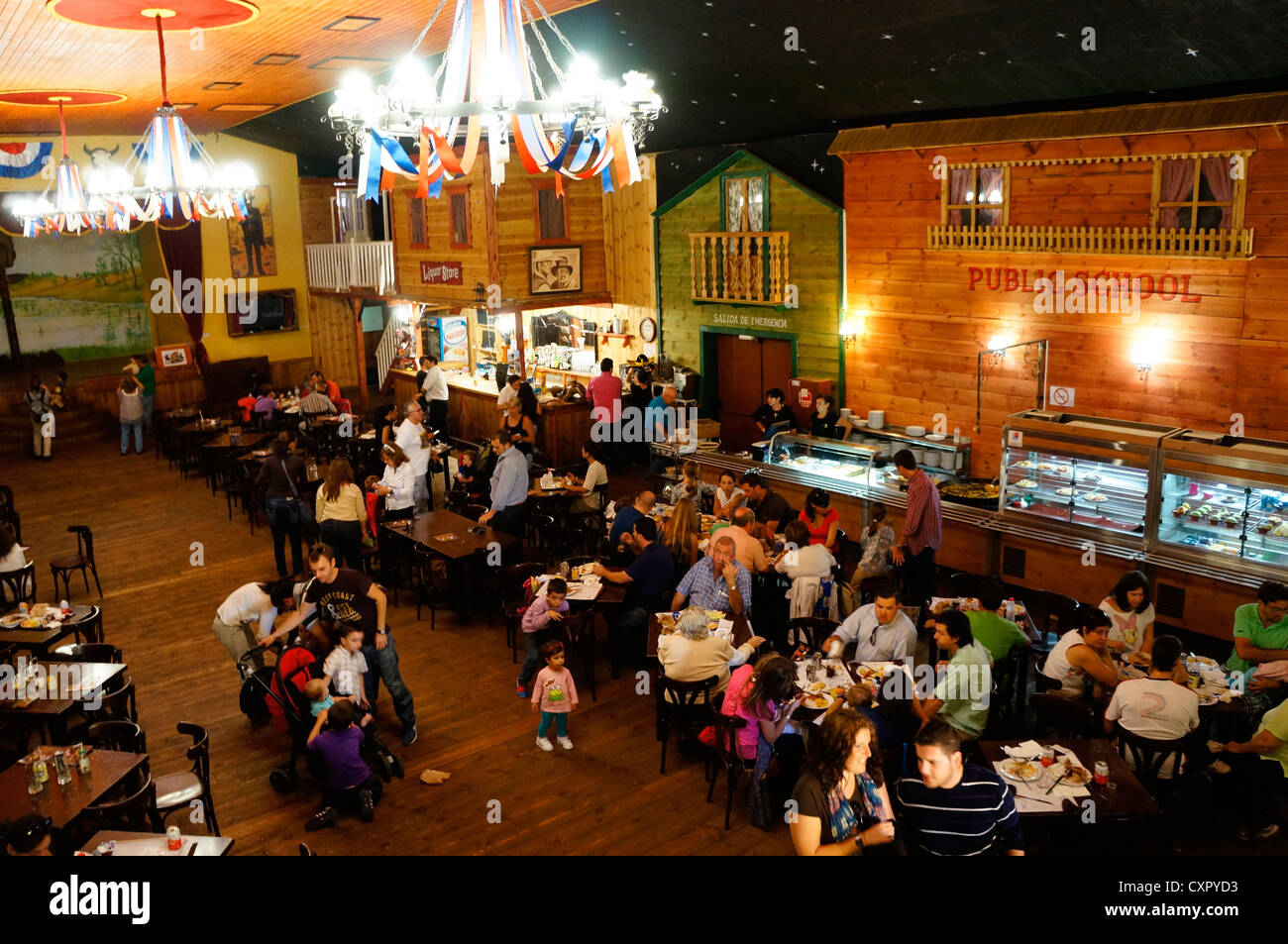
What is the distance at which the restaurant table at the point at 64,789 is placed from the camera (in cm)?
532

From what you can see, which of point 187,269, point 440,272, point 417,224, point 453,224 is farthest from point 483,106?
point 187,269

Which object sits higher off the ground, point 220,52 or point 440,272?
point 220,52

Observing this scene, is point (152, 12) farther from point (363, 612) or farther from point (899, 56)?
point (899, 56)

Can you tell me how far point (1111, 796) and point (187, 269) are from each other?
19568mm

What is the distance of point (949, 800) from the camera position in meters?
4.13

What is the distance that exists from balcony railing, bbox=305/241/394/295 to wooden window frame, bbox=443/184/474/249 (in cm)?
214

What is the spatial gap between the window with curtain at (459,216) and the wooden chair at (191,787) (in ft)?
37.5

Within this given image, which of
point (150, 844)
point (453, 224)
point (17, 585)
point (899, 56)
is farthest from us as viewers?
point (453, 224)

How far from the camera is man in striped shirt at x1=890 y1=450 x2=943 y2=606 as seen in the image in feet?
28.6

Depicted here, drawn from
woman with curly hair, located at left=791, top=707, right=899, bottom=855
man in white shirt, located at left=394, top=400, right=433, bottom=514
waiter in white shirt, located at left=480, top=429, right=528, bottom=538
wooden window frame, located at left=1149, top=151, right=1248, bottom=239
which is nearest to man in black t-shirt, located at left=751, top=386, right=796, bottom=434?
waiter in white shirt, located at left=480, top=429, right=528, bottom=538

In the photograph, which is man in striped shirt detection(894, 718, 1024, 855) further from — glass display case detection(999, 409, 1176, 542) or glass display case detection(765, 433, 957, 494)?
glass display case detection(765, 433, 957, 494)
